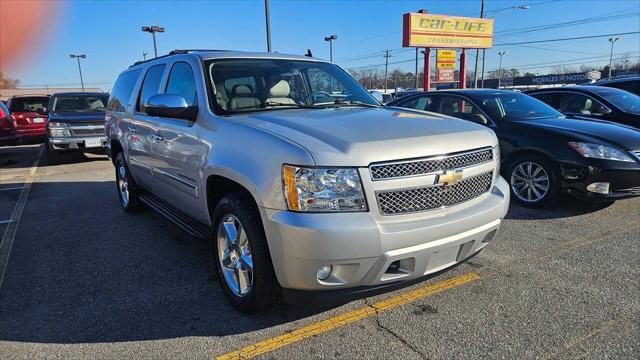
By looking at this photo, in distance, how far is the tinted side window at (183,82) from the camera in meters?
3.81

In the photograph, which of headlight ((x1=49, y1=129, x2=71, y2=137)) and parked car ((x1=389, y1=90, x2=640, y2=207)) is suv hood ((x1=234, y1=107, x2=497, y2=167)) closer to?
parked car ((x1=389, y1=90, x2=640, y2=207))

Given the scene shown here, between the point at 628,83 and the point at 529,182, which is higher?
the point at 628,83

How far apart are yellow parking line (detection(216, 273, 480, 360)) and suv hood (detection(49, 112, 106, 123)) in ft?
33.4

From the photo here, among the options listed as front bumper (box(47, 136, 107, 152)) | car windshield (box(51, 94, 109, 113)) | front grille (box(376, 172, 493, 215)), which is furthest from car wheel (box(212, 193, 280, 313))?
car windshield (box(51, 94, 109, 113))

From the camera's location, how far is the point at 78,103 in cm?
1206

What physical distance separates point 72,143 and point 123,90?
19.7ft

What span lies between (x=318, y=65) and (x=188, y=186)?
1799 mm

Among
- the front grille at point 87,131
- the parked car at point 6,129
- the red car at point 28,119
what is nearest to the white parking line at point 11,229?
the front grille at point 87,131

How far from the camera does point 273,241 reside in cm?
261

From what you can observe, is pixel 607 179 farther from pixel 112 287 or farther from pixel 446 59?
pixel 446 59

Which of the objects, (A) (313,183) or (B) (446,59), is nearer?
(A) (313,183)

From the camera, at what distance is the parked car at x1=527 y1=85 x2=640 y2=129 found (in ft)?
24.4

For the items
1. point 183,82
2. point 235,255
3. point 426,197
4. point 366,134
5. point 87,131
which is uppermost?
point 183,82

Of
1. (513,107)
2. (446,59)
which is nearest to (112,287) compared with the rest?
(513,107)
